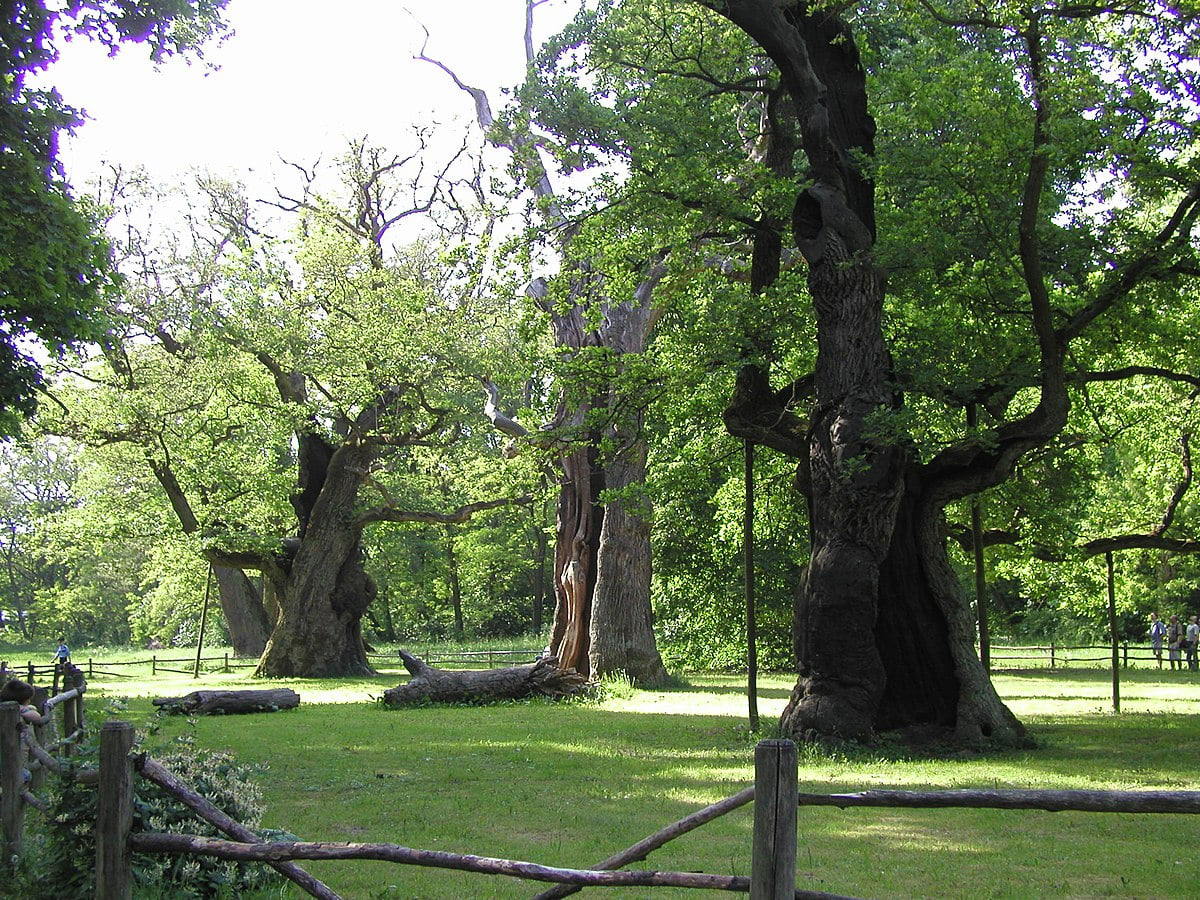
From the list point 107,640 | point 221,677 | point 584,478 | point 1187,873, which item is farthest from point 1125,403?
point 107,640

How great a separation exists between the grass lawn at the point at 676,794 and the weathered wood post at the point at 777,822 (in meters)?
3.06

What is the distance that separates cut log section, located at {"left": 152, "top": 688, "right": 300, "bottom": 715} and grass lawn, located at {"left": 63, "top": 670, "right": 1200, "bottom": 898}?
1.95 feet

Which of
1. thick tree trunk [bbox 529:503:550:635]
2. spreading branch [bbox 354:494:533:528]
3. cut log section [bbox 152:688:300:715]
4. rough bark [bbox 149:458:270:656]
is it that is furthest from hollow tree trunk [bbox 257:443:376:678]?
thick tree trunk [bbox 529:503:550:635]

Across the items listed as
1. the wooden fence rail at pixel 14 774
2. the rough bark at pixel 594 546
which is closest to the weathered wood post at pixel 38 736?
the wooden fence rail at pixel 14 774

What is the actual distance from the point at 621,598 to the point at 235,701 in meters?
8.42

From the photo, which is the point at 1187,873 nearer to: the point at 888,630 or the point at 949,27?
the point at 888,630

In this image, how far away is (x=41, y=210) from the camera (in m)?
13.5

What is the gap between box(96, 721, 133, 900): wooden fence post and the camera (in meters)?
5.93

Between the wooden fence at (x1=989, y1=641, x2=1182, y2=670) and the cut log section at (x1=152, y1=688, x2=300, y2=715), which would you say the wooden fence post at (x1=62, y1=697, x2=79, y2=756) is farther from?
the wooden fence at (x1=989, y1=641, x2=1182, y2=670)

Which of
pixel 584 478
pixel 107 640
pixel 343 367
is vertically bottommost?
pixel 107 640

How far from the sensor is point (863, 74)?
16.8 m

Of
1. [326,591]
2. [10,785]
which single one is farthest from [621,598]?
[10,785]

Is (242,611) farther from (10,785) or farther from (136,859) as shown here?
(136,859)

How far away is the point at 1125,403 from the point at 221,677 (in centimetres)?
2660
